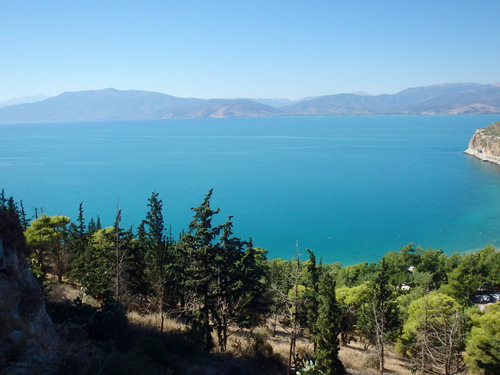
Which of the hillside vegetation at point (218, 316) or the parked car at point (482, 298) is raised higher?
the hillside vegetation at point (218, 316)

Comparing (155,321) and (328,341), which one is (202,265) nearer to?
(155,321)

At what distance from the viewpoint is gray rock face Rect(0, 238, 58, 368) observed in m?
A: 8.40

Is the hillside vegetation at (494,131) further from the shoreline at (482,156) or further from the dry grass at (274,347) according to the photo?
the dry grass at (274,347)

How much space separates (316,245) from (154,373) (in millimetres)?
38999

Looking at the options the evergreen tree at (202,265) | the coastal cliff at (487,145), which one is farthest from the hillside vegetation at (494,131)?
the evergreen tree at (202,265)

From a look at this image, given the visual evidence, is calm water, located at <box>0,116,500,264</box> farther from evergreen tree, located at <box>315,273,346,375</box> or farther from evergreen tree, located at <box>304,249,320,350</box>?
evergreen tree, located at <box>315,273,346,375</box>

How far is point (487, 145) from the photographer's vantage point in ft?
359

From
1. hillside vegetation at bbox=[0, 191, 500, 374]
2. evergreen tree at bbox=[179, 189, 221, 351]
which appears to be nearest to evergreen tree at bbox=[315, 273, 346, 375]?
hillside vegetation at bbox=[0, 191, 500, 374]

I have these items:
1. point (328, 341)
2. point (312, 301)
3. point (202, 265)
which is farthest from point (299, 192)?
point (328, 341)

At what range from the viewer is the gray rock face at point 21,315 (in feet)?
27.6

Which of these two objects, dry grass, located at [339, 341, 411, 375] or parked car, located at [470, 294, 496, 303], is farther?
parked car, located at [470, 294, 496, 303]

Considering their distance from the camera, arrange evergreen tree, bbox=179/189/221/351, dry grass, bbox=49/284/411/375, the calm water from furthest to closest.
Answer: the calm water < dry grass, bbox=49/284/411/375 < evergreen tree, bbox=179/189/221/351

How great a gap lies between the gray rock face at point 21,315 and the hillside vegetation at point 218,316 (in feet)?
1.37

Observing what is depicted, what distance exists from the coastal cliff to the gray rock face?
385 feet
